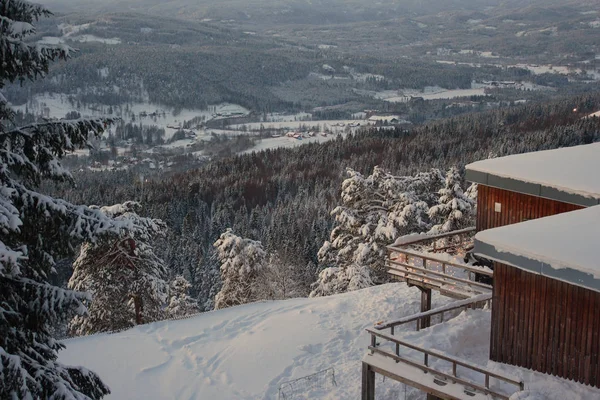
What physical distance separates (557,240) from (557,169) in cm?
561

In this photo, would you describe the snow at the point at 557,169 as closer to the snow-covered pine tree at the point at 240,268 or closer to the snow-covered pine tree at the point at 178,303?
the snow-covered pine tree at the point at 240,268

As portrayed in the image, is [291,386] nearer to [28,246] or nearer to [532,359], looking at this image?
[532,359]

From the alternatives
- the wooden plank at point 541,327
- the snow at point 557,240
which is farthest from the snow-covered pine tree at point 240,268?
the wooden plank at point 541,327

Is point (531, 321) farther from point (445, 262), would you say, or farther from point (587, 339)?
point (445, 262)

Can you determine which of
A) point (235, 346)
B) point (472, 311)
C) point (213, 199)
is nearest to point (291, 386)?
point (235, 346)

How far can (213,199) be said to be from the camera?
116000mm

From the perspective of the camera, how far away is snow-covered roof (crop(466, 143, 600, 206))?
571 inches

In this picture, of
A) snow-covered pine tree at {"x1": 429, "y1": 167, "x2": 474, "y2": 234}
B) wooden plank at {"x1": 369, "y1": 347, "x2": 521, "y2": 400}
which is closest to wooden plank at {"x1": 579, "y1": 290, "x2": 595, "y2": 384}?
wooden plank at {"x1": 369, "y1": 347, "x2": 521, "y2": 400}

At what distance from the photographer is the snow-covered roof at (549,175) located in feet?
47.6

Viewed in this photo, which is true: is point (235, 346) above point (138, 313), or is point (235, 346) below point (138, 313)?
above

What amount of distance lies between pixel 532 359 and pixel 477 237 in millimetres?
2500

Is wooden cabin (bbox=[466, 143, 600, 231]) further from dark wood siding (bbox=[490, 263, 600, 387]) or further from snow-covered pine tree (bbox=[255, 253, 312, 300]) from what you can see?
snow-covered pine tree (bbox=[255, 253, 312, 300])

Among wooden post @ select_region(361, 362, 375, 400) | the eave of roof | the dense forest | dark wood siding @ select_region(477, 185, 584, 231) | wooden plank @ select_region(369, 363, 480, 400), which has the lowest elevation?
the dense forest

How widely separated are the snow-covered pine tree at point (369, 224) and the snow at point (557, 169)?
1240 centimetres
